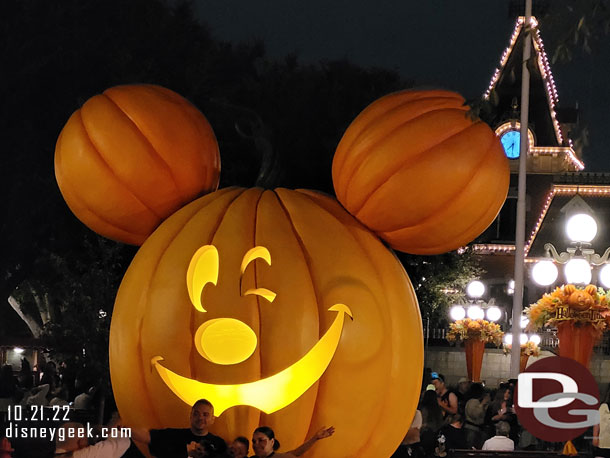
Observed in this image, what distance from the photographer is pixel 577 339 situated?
42.8ft

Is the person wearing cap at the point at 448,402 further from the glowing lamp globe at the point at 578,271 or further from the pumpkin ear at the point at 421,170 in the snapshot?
the pumpkin ear at the point at 421,170

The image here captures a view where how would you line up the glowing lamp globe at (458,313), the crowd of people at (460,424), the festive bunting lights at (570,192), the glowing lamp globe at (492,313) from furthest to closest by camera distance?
1. the festive bunting lights at (570,192)
2. the glowing lamp globe at (492,313)
3. the glowing lamp globe at (458,313)
4. the crowd of people at (460,424)

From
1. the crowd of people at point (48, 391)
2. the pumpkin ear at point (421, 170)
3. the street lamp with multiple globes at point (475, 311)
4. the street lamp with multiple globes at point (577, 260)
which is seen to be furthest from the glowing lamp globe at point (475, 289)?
the pumpkin ear at point (421, 170)

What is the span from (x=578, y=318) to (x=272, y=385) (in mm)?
6262

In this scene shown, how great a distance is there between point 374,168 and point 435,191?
1.45 feet

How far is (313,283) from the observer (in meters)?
7.87

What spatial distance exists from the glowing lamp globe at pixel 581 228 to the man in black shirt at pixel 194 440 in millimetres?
8061

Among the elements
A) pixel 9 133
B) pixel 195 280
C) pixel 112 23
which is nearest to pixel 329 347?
pixel 195 280

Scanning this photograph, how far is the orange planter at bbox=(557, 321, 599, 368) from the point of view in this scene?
1298cm

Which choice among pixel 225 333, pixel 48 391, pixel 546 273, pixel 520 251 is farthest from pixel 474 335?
pixel 225 333

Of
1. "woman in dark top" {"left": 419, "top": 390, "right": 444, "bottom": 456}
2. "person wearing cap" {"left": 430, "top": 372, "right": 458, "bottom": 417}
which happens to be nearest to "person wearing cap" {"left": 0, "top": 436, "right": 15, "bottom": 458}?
"woman in dark top" {"left": 419, "top": 390, "right": 444, "bottom": 456}

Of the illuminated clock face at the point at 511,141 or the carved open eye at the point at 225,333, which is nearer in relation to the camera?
the carved open eye at the point at 225,333

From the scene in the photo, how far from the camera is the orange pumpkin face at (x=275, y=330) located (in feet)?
25.3

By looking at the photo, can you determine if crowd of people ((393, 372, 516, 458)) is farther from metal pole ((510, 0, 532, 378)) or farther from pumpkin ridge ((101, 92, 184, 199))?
metal pole ((510, 0, 532, 378))
